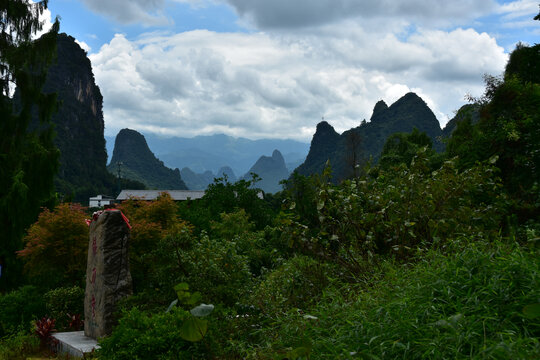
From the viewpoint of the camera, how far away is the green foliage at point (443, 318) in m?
2.86

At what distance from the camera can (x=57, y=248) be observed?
9383mm

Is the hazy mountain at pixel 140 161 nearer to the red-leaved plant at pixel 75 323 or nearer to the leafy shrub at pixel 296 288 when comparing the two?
the red-leaved plant at pixel 75 323

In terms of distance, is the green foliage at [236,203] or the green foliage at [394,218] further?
the green foliage at [236,203]

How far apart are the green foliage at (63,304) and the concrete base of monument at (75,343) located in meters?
0.88

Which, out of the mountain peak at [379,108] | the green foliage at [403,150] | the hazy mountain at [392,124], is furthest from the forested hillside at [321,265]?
the mountain peak at [379,108]

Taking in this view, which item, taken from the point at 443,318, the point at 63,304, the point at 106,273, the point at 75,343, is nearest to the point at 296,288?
the point at 443,318

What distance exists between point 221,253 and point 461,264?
180 inches

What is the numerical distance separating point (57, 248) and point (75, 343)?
9.78 feet

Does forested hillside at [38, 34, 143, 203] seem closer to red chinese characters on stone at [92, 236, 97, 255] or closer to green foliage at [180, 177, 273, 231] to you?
green foliage at [180, 177, 273, 231]

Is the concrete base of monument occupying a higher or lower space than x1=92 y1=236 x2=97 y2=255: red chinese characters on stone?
lower

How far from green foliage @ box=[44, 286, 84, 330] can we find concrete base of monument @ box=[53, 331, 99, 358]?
882 millimetres

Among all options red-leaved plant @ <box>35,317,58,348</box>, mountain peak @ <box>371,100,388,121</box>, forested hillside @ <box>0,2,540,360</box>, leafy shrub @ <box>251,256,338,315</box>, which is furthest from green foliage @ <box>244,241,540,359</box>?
mountain peak @ <box>371,100,388,121</box>

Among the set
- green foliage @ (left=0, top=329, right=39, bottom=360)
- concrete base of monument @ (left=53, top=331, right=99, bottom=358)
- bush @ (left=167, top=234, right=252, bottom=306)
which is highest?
bush @ (left=167, top=234, right=252, bottom=306)

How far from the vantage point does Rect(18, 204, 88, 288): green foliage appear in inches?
365
